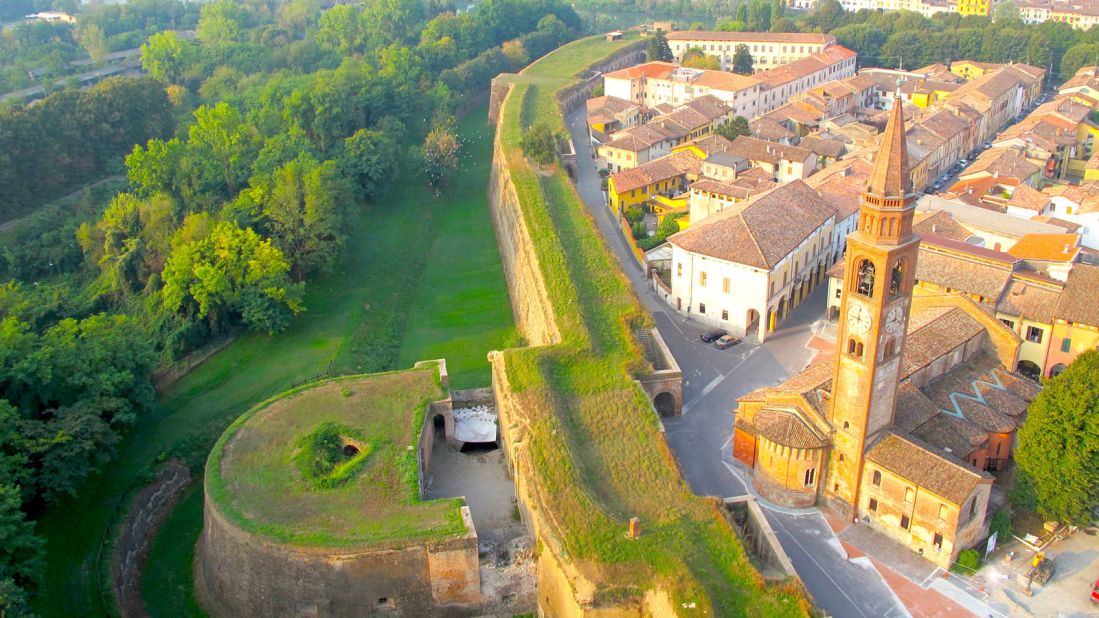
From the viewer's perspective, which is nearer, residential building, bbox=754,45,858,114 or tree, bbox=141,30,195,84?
tree, bbox=141,30,195,84

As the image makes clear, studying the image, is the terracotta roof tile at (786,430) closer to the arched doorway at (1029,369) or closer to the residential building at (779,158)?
the arched doorway at (1029,369)

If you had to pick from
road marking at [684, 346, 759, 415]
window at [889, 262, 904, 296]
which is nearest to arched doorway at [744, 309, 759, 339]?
road marking at [684, 346, 759, 415]

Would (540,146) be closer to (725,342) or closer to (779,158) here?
(779,158)

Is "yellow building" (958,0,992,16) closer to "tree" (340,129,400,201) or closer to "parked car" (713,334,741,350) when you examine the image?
"tree" (340,129,400,201)

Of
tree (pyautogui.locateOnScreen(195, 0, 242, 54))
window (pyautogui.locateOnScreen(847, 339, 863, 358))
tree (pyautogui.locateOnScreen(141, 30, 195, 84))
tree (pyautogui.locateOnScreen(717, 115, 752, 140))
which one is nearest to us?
window (pyautogui.locateOnScreen(847, 339, 863, 358))

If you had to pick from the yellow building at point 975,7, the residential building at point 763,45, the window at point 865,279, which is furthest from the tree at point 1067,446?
the yellow building at point 975,7

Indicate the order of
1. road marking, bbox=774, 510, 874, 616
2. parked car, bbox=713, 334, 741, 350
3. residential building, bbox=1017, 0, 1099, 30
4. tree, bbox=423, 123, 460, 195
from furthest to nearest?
1. residential building, bbox=1017, 0, 1099, 30
2. tree, bbox=423, 123, 460, 195
3. parked car, bbox=713, 334, 741, 350
4. road marking, bbox=774, 510, 874, 616

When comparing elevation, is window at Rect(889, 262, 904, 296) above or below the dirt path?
above

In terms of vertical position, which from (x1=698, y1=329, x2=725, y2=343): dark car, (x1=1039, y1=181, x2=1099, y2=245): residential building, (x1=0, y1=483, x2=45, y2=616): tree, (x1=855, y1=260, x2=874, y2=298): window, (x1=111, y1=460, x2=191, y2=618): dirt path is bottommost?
(x1=698, y1=329, x2=725, y2=343): dark car
